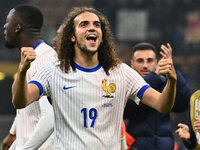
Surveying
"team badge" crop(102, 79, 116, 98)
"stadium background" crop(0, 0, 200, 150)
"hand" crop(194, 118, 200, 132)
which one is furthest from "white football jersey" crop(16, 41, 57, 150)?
"stadium background" crop(0, 0, 200, 150)

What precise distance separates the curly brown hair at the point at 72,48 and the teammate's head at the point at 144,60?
5.24 feet

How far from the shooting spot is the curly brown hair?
4211 millimetres

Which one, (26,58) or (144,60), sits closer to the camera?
(26,58)

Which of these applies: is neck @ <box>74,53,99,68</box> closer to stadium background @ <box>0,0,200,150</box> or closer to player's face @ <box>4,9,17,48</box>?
player's face @ <box>4,9,17,48</box>

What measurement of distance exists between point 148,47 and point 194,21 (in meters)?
12.1

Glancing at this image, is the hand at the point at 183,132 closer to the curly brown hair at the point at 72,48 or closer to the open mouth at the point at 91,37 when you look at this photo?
the curly brown hair at the point at 72,48

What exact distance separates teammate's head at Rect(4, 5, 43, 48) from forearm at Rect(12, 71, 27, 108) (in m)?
1.40

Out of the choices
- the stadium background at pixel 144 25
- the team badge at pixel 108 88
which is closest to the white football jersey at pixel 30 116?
the team badge at pixel 108 88

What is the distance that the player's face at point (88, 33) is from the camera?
413 cm

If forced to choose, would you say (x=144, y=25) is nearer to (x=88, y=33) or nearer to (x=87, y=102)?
(x=88, y=33)

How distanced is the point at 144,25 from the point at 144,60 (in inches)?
456

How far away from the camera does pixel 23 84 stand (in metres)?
3.71

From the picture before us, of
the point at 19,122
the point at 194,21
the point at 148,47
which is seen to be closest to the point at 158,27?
the point at 194,21

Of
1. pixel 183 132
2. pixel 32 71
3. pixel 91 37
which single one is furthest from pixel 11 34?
pixel 183 132
